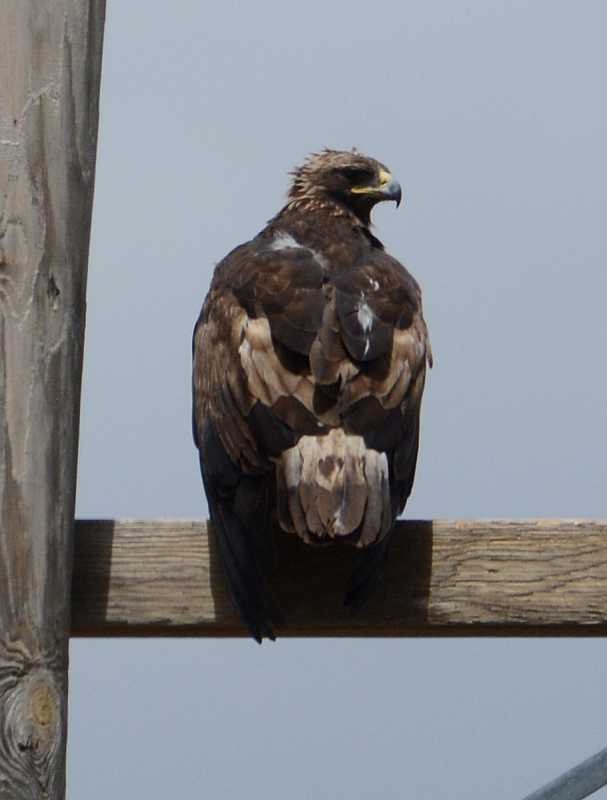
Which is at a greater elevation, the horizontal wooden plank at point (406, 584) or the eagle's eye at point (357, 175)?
the eagle's eye at point (357, 175)

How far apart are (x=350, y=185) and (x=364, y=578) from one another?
371cm

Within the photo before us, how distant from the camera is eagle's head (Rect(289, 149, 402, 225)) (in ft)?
21.8

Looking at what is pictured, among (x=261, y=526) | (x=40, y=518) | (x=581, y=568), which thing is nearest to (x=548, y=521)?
(x=581, y=568)

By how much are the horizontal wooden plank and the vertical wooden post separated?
31cm

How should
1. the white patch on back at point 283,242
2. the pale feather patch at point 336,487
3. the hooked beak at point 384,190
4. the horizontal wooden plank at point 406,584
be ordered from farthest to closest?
the hooked beak at point 384,190 < the white patch on back at point 283,242 < the pale feather patch at point 336,487 < the horizontal wooden plank at point 406,584

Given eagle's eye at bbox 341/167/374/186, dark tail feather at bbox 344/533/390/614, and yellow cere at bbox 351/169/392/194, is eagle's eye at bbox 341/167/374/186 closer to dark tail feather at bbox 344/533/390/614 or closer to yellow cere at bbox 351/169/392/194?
yellow cere at bbox 351/169/392/194

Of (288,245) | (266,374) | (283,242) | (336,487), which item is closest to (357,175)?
(283,242)

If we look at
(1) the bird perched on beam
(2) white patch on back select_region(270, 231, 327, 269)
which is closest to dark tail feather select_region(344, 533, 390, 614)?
(1) the bird perched on beam

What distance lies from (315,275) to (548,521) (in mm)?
1300

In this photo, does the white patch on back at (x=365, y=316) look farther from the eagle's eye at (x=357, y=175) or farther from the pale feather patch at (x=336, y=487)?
the eagle's eye at (x=357, y=175)

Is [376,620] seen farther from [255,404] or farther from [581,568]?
[255,404]

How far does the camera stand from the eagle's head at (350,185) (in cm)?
664

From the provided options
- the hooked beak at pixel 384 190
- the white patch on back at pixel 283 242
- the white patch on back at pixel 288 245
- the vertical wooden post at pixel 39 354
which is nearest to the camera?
the vertical wooden post at pixel 39 354

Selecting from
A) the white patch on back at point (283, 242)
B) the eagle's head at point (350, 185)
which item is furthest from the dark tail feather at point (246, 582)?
the eagle's head at point (350, 185)
